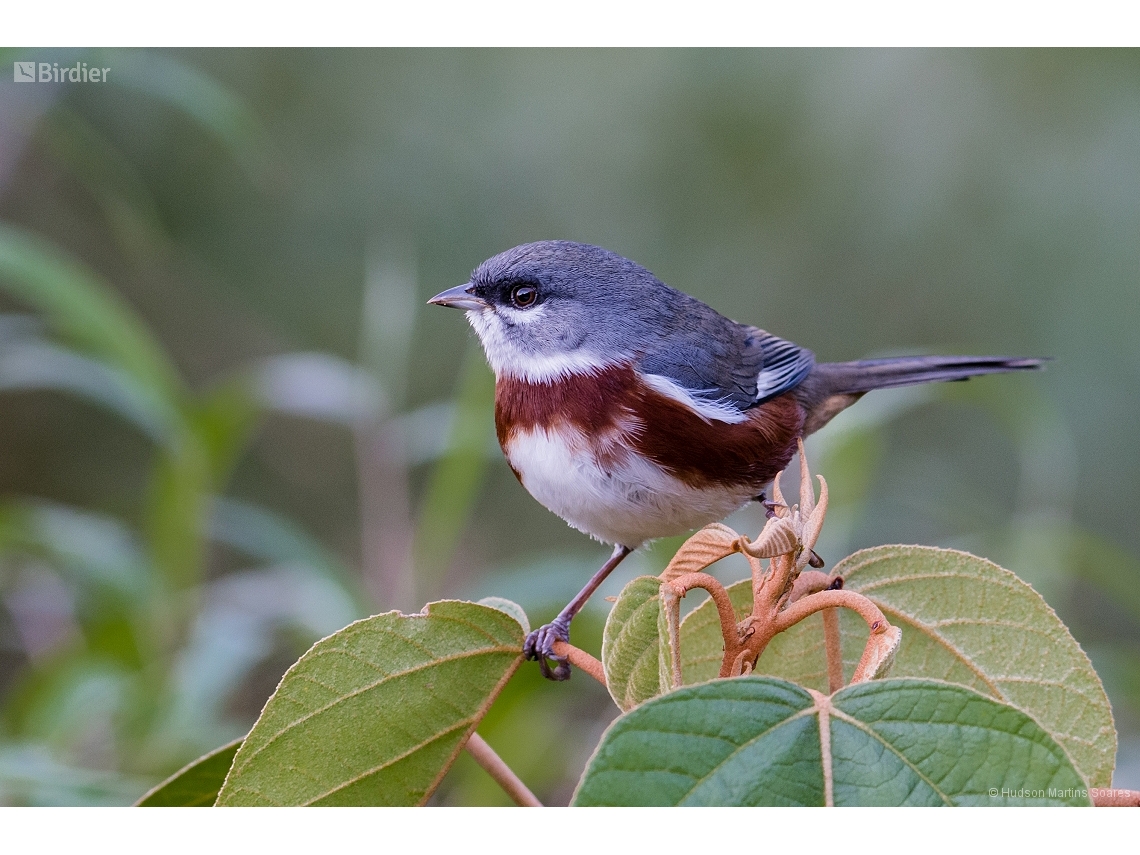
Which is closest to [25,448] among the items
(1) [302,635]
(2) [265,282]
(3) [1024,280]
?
(2) [265,282]

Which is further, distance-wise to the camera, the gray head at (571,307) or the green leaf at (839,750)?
the gray head at (571,307)

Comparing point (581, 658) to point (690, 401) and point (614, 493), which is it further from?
point (690, 401)

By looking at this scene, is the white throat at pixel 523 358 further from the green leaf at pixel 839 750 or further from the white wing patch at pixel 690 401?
the green leaf at pixel 839 750

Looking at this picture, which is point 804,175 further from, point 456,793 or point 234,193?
point 456,793

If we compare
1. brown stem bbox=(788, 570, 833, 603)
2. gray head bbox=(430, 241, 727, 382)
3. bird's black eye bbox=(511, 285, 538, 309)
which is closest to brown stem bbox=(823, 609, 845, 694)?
brown stem bbox=(788, 570, 833, 603)

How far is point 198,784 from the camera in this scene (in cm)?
134

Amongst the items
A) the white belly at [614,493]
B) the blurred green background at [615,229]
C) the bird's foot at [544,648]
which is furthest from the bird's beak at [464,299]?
the blurred green background at [615,229]

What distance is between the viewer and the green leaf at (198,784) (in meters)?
1.31

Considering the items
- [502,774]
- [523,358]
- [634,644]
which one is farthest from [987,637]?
[523,358]

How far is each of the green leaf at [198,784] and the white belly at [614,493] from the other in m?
0.59

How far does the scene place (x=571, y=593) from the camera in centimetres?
298

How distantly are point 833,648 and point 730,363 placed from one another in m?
0.81

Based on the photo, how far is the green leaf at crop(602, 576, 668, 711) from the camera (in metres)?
1.11

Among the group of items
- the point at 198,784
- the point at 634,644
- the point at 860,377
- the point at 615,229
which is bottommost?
the point at 198,784
